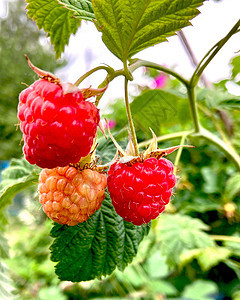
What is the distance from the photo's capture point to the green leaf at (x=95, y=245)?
1.81ft

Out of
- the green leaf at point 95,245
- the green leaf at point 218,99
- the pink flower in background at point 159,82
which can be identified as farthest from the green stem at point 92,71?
the pink flower in background at point 159,82

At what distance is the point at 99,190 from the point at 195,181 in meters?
1.10

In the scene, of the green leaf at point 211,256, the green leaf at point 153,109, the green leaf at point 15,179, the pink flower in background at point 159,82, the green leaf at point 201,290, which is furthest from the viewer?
the pink flower in background at point 159,82

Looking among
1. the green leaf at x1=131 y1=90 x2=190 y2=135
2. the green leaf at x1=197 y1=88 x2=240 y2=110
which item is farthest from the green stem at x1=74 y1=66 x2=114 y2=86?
the green leaf at x1=197 y1=88 x2=240 y2=110

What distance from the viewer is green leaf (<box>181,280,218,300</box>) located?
138 cm

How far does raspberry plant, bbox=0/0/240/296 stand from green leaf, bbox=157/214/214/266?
54 cm

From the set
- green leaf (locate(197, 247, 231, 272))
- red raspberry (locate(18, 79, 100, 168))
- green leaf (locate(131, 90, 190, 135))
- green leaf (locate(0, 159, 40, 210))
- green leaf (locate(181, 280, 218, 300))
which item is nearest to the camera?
red raspberry (locate(18, 79, 100, 168))

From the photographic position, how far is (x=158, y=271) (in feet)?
5.09

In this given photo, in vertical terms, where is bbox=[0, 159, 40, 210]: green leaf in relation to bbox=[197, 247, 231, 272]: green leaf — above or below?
above

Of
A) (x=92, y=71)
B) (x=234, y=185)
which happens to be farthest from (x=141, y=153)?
(x=234, y=185)

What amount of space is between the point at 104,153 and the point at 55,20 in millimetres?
295

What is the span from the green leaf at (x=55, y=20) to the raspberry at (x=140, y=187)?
318mm

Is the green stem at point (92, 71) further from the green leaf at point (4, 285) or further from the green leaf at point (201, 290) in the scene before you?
the green leaf at point (201, 290)

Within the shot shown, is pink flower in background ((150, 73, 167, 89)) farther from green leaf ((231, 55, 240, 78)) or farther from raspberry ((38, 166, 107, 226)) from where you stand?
raspberry ((38, 166, 107, 226))
